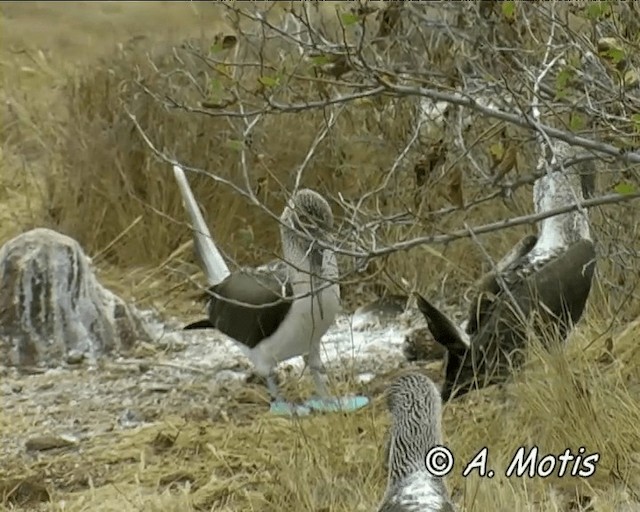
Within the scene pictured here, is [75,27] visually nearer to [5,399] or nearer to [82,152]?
[82,152]

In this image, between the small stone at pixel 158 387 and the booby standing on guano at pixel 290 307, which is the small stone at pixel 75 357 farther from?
the booby standing on guano at pixel 290 307

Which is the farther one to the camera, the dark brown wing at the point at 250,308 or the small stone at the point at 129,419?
the small stone at the point at 129,419

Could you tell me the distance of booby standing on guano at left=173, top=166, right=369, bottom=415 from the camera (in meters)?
5.13

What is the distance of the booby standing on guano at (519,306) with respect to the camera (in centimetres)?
496

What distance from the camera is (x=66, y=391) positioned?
584 centimetres

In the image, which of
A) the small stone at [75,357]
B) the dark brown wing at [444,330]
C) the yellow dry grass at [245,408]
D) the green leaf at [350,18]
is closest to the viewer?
the green leaf at [350,18]

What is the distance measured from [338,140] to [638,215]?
216 centimetres

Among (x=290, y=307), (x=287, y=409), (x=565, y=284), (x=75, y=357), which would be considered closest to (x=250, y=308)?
(x=290, y=307)

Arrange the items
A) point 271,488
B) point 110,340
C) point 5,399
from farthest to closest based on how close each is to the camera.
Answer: point 110,340, point 5,399, point 271,488

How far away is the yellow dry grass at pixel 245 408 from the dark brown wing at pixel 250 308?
0.20 m

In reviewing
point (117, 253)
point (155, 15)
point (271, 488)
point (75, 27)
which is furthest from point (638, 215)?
point (75, 27)

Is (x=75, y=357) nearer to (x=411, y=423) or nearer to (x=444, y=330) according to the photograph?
(x=444, y=330)

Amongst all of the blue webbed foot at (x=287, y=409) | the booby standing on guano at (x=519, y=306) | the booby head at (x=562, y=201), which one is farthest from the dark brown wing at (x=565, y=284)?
the blue webbed foot at (x=287, y=409)
